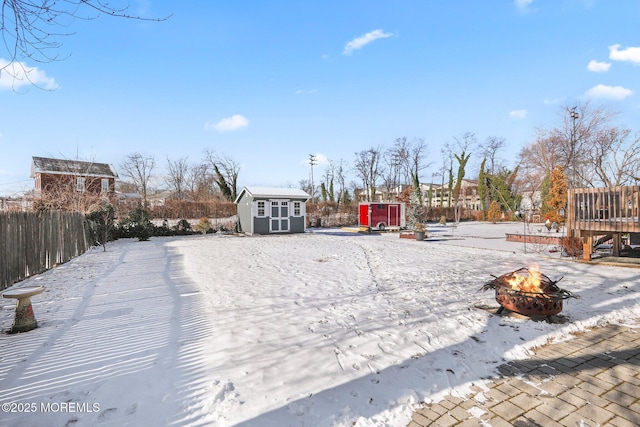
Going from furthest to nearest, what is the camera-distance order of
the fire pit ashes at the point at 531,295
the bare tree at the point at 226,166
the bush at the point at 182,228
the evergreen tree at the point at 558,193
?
the bare tree at the point at 226,166 → the evergreen tree at the point at 558,193 → the bush at the point at 182,228 → the fire pit ashes at the point at 531,295

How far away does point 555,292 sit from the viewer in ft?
14.0

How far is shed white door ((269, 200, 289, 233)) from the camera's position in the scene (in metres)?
19.5

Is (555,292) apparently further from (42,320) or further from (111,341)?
(42,320)

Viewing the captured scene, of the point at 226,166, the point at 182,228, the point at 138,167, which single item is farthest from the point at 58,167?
the point at 182,228

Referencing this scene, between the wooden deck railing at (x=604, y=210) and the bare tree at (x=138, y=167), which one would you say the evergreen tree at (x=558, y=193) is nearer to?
the wooden deck railing at (x=604, y=210)

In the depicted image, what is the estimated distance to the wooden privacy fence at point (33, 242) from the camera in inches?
246

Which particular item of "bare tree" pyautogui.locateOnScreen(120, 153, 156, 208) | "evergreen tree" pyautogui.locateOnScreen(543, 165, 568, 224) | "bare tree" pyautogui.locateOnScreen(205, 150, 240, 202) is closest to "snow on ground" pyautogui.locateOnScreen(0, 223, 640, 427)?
"evergreen tree" pyautogui.locateOnScreen(543, 165, 568, 224)

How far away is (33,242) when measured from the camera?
7445 mm

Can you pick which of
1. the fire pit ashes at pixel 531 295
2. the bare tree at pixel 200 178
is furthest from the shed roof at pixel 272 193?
the bare tree at pixel 200 178

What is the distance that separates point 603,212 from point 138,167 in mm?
49073

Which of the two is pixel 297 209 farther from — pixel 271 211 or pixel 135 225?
pixel 135 225

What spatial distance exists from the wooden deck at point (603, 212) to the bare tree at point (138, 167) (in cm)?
4686

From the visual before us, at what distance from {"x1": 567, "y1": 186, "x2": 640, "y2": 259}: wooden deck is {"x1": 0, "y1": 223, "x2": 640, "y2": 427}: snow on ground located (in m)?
1.29

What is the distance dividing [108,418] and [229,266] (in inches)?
250
